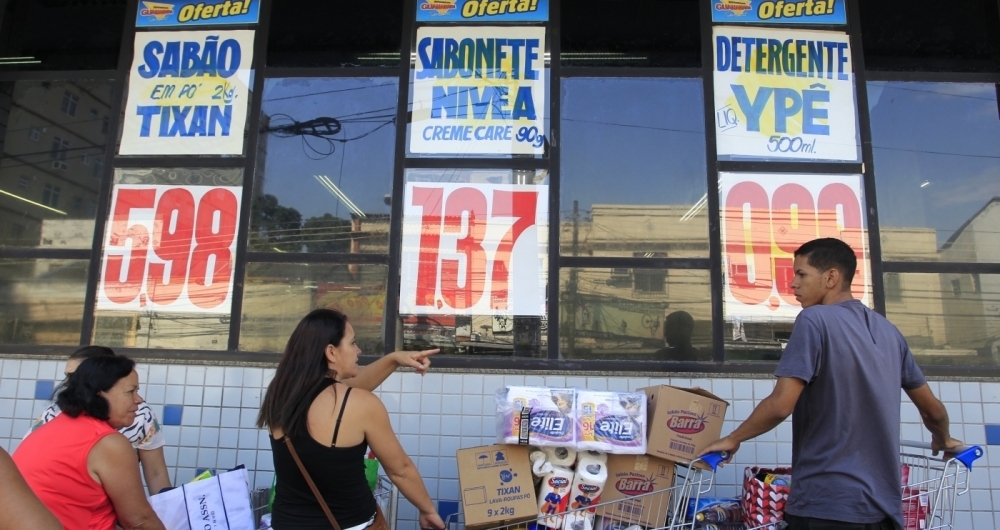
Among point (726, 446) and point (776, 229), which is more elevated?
point (776, 229)

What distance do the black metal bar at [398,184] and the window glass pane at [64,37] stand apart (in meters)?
2.47

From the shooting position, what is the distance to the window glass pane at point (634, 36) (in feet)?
19.4

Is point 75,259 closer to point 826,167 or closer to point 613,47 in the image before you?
point 613,47

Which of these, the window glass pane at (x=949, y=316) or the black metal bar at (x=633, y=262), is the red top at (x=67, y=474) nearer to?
the black metal bar at (x=633, y=262)

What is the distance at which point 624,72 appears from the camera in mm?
5914

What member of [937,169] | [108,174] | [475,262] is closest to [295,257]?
[475,262]

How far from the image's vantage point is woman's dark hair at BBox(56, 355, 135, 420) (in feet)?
10.5

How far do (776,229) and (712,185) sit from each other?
58 centimetres

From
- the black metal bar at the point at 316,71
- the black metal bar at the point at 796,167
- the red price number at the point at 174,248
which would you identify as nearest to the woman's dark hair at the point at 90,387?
the red price number at the point at 174,248

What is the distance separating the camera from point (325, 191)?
19.1 ft

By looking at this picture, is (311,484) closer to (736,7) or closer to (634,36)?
(634,36)

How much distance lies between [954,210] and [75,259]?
6.94 m

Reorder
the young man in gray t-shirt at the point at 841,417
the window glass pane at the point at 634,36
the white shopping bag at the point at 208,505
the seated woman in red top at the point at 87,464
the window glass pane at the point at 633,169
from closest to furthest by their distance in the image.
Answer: the young man in gray t-shirt at the point at 841,417
the seated woman in red top at the point at 87,464
the white shopping bag at the point at 208,505
the window glass pane at the point at 633,169
the window glass pane at the point at 634,36

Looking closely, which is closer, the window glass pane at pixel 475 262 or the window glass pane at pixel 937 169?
the window glass pane at pixel 475 262
